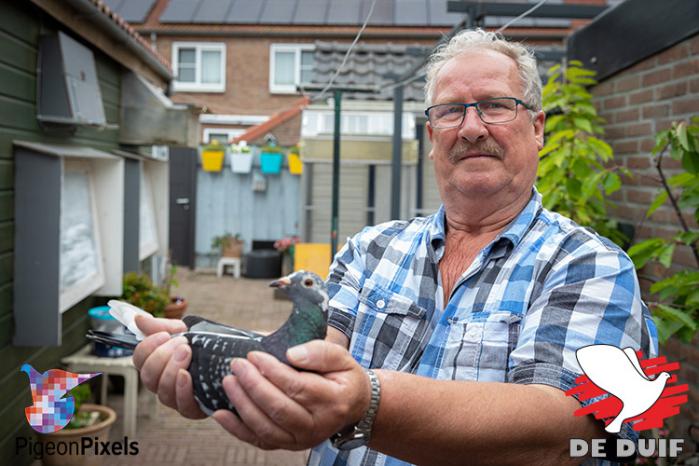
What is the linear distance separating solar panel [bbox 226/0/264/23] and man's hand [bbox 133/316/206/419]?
16.3 meters

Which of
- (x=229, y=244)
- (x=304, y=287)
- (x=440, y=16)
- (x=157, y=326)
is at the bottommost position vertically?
(x=229, y=244)

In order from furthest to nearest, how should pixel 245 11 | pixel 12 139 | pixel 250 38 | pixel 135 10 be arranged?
pixel 250 38
pixel 245 11
pixel 135 10
pixel 12 139

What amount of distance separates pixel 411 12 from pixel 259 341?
53.2 feet

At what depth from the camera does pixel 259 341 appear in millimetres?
1160

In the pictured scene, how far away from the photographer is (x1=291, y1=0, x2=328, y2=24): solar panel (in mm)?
16297

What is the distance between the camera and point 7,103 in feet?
12.4

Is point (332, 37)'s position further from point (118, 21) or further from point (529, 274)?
point (529, 274)

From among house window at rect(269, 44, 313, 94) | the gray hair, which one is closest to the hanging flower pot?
house window at rect(269, 44, 313, 94)

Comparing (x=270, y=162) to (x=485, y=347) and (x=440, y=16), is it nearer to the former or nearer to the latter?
(x=440, y=16)

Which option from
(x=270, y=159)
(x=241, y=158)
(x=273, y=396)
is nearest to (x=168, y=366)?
(x=273, y=396)

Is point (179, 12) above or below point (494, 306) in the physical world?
above

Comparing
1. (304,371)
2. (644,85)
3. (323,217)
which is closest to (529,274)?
(304,371)

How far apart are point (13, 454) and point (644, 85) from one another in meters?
4.17

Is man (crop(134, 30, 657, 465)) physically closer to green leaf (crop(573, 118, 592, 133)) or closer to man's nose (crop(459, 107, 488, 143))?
man's nose (crop(459, 107, 488, 143))
